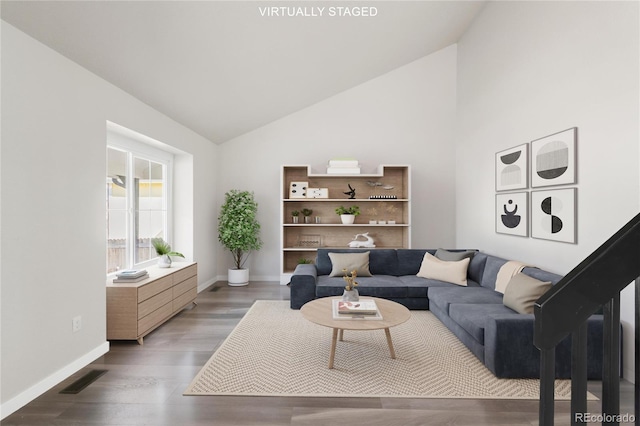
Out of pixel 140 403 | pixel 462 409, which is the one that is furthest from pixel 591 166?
pixel 140 403

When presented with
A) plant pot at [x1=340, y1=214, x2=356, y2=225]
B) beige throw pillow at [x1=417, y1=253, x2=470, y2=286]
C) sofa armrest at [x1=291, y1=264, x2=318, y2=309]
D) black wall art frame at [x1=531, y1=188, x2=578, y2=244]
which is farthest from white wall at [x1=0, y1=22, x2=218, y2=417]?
black wall art frame at [x1=531, y1=188, x2=578, y2=244]

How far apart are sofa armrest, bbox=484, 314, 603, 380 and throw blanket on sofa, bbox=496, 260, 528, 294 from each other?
0.88 meters

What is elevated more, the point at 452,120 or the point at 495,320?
the point at 452,120

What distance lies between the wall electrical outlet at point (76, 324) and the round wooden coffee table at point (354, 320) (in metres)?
1.76

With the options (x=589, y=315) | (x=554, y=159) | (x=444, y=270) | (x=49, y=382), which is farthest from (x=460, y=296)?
(x=49, y=382)

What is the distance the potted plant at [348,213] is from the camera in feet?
17.7

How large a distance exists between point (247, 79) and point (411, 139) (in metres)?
2.95

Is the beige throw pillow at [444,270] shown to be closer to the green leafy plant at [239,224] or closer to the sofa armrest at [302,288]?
the sofa armrest at [302,288]

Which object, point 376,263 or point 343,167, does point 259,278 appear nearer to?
point 376,263

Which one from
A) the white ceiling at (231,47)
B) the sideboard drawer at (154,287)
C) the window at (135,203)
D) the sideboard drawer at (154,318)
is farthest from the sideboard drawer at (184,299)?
the white ceiling at (231,47)

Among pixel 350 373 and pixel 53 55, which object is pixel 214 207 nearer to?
pixel 53 55

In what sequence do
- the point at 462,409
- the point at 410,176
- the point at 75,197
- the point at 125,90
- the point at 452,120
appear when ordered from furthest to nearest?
1. the point at 452,120
2. the point at 410,176
3. the point at 125,90
4. the point at 75,197
5. the point at 462,409

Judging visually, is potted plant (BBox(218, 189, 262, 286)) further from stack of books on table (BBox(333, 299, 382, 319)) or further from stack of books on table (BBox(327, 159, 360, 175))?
stack of books on table (BBox(333, 299, 382, 319))

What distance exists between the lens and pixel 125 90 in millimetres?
3199
